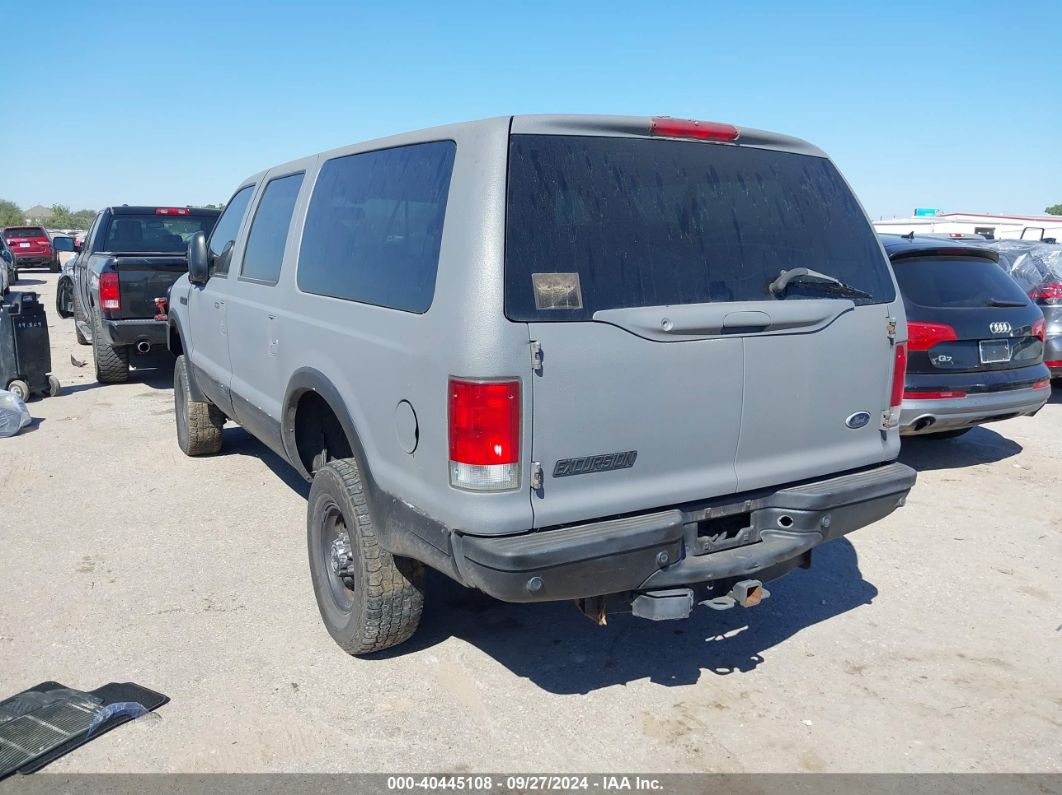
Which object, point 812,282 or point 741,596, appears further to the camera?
point 812,282

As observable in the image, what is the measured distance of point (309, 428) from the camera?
4.46m

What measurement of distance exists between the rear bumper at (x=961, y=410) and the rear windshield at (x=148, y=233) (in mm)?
7915

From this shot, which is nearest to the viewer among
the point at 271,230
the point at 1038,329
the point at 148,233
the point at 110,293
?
the point at 271,230

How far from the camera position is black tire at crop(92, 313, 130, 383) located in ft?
32.6

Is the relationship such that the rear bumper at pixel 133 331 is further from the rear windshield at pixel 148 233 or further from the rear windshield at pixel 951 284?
the rear windshield at pixel 951 284

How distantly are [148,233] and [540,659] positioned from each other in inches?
332

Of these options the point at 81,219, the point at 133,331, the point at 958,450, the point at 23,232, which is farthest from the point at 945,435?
the point at 81,219

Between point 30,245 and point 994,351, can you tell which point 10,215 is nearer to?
point 30,245

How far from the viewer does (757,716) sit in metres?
3.48

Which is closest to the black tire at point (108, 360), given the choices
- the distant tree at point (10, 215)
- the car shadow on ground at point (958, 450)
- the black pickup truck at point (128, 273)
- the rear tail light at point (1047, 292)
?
the black pickup truck at point (128, 273)

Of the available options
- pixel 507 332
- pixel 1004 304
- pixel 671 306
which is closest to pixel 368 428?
pixel 507 332

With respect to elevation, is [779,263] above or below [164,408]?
above

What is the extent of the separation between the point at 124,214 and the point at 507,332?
353 inches

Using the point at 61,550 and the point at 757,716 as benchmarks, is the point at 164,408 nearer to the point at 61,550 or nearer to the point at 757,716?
the point at 61,550
